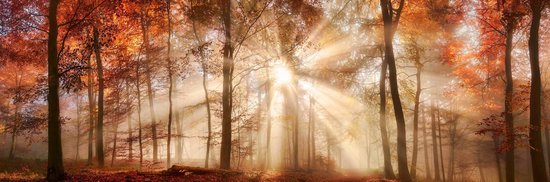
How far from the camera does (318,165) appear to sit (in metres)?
42.0

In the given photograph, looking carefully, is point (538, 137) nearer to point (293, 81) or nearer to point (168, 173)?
point (168, 173)

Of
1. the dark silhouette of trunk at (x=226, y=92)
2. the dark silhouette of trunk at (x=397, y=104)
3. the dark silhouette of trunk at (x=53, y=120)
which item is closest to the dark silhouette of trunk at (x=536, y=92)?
the dark silhouette of trunk at (x=397, y=104)

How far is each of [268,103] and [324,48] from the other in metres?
9.76

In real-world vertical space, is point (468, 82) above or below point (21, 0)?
below

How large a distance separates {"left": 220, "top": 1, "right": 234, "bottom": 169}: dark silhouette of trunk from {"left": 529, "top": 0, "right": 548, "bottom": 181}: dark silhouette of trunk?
12.3 m

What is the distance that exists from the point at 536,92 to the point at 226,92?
12675mm

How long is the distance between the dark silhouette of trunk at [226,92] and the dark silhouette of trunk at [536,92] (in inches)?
483

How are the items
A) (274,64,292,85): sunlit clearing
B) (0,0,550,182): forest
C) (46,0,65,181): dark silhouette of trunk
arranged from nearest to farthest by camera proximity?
1. (46,0,65,181): dark silhouette of trunk
2. (0,0,550,182): forest
3. (274,64,292,85): sunlit clearing

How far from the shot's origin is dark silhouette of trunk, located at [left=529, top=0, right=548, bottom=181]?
46.4 feet

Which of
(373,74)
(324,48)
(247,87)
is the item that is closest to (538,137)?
(373,74)

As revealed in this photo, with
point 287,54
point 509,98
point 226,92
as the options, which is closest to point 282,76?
point 287,54

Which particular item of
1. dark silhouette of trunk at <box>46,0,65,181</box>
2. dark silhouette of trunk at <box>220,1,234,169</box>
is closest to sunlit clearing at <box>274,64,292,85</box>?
dark silhouette of trunk at <box>220,1,234,169</box>

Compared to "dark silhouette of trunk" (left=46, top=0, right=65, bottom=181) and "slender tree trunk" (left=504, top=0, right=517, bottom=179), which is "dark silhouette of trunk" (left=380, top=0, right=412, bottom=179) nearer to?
"slender tree trunk" (left=504, top=0, right=517, bottom=179)

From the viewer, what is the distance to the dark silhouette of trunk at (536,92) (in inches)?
556
